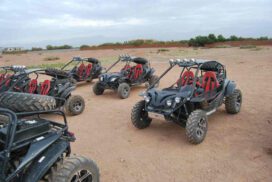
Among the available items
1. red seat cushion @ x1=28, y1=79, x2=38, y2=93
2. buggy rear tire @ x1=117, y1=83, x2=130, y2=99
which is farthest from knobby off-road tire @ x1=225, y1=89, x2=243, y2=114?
red seat cushion @ x1=28, y1=79, x2=38, y2=93

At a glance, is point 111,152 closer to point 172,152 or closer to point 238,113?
point 172,152

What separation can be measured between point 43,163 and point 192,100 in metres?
3.45

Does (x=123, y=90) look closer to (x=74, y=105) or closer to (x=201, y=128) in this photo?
(x=74, y=105)

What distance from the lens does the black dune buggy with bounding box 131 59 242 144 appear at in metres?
5.31

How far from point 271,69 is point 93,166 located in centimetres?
1235

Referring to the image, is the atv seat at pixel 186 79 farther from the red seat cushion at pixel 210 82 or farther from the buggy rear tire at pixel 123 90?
the buggy rear tire at pixel 123 90

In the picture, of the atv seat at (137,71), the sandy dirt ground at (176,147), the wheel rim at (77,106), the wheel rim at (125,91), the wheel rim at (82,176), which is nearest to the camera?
A: the wheel rim at (82,176)

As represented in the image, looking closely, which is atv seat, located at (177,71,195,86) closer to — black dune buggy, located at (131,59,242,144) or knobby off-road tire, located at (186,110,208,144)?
black dune buggy, located at (131,59,242,144)

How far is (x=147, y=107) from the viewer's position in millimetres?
5727

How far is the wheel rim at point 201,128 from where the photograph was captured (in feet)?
17.1

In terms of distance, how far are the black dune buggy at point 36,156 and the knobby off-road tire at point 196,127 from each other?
7.07 feet

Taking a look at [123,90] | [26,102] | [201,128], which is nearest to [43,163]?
[26,102]

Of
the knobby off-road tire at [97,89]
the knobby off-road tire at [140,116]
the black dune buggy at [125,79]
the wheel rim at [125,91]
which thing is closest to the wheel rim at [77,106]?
the black dune buggy at [125,79]

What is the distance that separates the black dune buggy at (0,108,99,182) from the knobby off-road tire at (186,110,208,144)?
2156mm
